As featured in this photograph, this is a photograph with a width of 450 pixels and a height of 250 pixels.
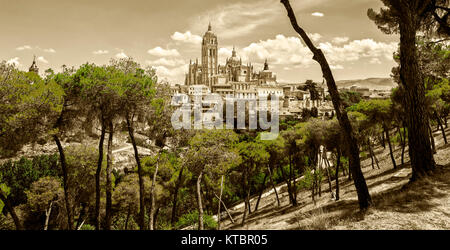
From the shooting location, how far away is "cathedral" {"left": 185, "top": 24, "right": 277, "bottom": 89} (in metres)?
118

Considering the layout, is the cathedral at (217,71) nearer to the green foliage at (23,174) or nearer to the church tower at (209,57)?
the church tower at (209,57)

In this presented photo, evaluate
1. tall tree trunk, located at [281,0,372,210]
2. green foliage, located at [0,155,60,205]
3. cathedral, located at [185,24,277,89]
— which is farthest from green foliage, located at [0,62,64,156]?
cathedral, located at [185,24,277,89]

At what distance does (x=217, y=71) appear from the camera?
124m

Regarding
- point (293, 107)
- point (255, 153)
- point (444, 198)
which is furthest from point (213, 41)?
point (444, 198)

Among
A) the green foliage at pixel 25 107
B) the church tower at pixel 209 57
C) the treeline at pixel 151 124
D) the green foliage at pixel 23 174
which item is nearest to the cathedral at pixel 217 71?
the church tower at pixel 209 57

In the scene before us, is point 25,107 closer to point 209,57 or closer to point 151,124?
point 151,124

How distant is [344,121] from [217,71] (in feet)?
399

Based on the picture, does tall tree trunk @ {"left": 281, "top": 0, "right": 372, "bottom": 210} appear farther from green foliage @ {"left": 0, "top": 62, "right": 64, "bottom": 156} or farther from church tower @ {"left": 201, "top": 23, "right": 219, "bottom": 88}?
church tower @ {"left": 201, "top": 23, "right": 219, "bottom": 88}

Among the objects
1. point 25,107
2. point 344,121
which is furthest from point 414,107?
point 25,107
